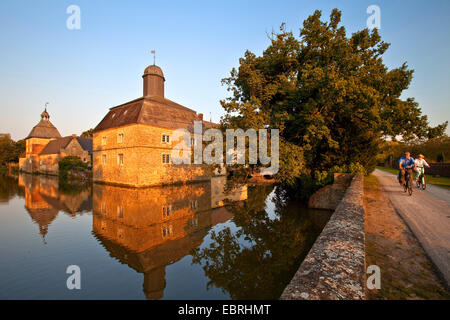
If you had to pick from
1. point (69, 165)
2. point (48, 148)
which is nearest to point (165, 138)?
point (69, 165)

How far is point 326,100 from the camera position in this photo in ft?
41.3

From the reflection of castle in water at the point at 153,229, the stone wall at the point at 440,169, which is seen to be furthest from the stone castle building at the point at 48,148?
the stone wall at the point at 440,169

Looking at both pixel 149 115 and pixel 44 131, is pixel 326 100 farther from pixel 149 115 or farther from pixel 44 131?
pixel 44 131

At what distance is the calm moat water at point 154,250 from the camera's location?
497cm

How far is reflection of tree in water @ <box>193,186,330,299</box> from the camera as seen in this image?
510 cm

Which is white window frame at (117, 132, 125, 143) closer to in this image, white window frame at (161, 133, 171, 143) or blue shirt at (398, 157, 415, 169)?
white window frame at (161, 133, 171, 143)

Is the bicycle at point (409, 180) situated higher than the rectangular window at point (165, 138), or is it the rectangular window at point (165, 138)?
the rectangular window at point (165, 138)

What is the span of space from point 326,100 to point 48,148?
53.8 metres

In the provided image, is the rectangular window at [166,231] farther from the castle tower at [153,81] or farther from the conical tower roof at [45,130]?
the conical tower roof at [45,130]

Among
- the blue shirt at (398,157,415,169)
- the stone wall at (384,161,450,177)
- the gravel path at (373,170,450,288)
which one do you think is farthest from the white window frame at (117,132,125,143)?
the stone wall at (384,161,450,177)

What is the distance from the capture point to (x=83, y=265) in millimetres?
6066

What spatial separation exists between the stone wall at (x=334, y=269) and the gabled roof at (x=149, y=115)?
21.4 meters

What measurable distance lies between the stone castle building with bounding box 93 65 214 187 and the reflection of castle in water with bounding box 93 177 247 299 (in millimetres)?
6420
